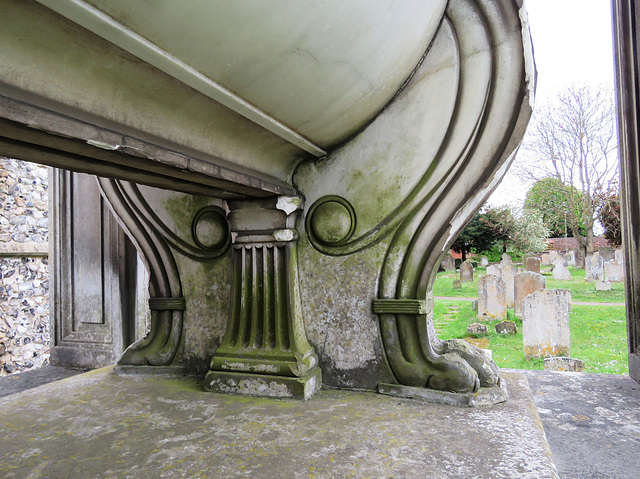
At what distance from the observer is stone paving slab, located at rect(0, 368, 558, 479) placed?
60.3 inches

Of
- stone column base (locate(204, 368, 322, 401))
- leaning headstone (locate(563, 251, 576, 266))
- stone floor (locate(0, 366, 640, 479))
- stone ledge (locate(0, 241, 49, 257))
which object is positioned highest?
stone ledge (locate(0, 241, 49, 257))

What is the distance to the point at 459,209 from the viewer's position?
90.7 inches

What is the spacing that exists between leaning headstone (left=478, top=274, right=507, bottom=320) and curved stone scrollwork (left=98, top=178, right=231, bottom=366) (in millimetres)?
5719

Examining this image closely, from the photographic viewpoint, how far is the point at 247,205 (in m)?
2.57

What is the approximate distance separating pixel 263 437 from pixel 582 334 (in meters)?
6.10

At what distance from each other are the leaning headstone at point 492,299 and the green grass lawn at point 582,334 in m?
0.18

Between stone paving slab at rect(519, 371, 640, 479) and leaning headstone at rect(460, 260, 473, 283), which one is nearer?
stone paving slab at rect(519, 371, 640, 479)

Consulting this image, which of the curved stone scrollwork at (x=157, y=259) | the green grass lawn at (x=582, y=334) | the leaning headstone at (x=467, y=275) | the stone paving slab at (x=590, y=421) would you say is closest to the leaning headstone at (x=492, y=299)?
the green grass lawn at (x=582, y=334)

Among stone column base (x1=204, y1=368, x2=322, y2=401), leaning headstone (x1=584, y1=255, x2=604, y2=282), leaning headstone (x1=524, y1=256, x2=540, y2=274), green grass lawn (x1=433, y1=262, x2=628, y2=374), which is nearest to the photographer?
stone column base (x1=204, y1=368, x2=322, y2=401)

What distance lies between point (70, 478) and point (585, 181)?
14.8 meters

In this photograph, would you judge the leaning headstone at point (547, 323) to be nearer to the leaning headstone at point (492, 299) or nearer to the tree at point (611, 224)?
the leaning headstone at point (492, 299)

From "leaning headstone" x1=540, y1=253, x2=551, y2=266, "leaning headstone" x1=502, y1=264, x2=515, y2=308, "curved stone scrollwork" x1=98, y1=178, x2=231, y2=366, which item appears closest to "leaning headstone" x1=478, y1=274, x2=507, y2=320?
"leaning headstone" x1=502, y1=264, x2=515, y2=308

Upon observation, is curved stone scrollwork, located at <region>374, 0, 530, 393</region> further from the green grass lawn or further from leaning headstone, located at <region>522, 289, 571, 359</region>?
the green grass lawn

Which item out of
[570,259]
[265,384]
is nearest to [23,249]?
[265,384]
